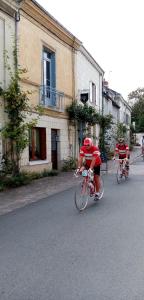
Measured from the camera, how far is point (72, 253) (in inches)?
238

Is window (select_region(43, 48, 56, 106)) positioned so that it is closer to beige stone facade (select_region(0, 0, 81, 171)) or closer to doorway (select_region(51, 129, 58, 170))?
beige stone facade (select_region(0, 0, 81, 171))

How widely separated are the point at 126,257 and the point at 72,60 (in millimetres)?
17932

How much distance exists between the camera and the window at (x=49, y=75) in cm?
1931

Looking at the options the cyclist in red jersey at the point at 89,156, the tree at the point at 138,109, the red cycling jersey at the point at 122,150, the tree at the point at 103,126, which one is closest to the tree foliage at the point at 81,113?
the tree at the point at 103,126

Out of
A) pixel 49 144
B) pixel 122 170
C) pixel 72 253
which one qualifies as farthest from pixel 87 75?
pixel 72 253

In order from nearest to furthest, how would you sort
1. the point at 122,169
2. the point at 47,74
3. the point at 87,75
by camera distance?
1. the point at 122,169
2. the point at 47,74
3. the point at 87,75

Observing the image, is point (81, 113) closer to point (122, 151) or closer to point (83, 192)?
point (122, 151)

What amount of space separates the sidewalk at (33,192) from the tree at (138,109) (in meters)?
55.5

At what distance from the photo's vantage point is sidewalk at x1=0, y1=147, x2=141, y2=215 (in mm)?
10742

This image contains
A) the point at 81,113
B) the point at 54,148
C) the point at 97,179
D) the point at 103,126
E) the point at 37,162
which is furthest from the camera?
the point at 103,126

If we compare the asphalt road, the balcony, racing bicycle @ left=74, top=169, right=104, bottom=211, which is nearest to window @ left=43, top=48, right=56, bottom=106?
the balcony

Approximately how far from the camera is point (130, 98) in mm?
83812

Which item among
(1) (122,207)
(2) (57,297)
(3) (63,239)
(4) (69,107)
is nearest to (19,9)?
(4) (69,107)

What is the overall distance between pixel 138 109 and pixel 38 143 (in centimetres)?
6023
